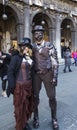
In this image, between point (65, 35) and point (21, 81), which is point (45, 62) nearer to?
point (21, 81)

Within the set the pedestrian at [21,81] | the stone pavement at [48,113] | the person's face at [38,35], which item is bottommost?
the stone pavement at [48,113]

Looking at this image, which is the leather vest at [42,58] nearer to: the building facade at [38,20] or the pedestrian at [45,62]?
the pedestrian at [45,62]

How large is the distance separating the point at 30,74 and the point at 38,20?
24906 millimetres

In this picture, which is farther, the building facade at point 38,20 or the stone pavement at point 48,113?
the building facade at point 38,20

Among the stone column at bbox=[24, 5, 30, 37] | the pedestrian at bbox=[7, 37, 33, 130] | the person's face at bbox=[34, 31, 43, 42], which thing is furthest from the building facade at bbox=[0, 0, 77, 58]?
the pedestrian at bbox=[7, 37, 33, 130]

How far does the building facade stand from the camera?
2412cm

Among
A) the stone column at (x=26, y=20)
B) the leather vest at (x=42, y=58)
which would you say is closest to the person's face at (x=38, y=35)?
the leather vest at (x=42, y=58)

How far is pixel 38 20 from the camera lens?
97.2ft

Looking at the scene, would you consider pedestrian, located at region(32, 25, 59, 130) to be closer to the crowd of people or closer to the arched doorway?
the crowd of people

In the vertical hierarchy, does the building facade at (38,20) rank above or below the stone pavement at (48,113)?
above

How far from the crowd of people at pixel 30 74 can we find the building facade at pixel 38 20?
55.4ft

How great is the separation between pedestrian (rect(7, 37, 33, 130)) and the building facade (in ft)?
56.1

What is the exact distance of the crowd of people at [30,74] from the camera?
196 inches

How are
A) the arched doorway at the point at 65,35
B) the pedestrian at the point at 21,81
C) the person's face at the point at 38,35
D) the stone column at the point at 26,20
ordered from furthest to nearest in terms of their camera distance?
1. the arched doorway at the point at 65,35
2. the stone column at the point at 26,20
3. the person's face at the point at 38,35
4. the pedestrian at the point at 21,81
